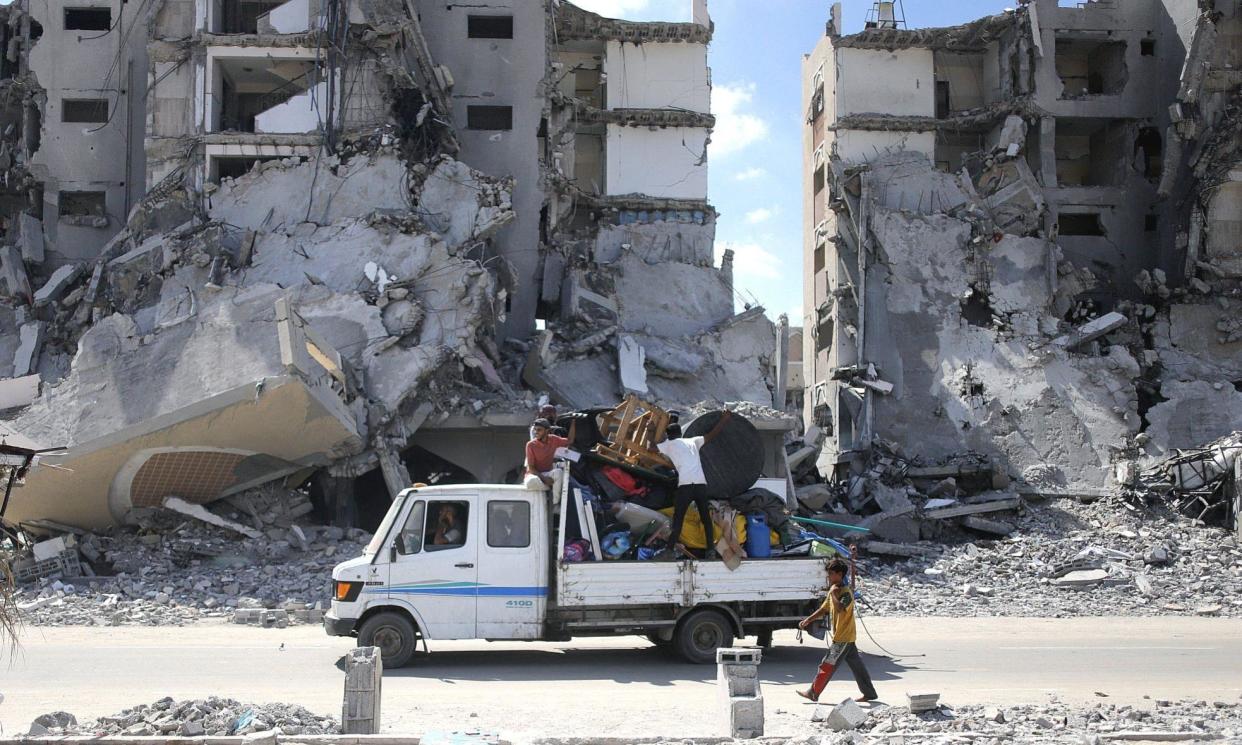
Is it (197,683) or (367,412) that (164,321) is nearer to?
(367,412)

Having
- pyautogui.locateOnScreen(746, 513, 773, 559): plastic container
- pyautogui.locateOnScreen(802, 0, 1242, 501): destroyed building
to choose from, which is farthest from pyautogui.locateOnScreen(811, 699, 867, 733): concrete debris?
pyautogui.locateOnScreen(802, 0, 1242, 501): destroyed building

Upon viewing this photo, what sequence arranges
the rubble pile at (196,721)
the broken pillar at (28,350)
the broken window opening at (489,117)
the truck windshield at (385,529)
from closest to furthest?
the rubble pile at (196,721) → the truck windshield at (385,529) → the broken pillar at (28,350) → the broken window opening at (489,117)

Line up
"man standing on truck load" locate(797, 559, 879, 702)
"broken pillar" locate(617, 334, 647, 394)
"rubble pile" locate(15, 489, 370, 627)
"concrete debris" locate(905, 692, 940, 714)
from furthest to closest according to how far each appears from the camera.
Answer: "broken pillar" locate(617, 334, 647, 394) < "rubble pile" locate(15, 489, 370, 627) < "man standing on truck load" locate(797, 559, 879, 702) < "concrete debris" locate(905, 692, 940, 714)

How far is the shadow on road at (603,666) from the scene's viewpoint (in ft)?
38.8

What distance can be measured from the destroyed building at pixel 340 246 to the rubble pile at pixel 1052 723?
12.9 m

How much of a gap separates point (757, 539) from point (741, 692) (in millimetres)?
4253

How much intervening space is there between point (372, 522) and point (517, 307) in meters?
8.94

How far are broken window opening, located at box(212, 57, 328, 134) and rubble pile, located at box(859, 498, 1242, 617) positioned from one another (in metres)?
16.9

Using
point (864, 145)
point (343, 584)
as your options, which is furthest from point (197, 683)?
point (864, 145)

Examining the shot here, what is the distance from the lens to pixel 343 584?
12102 mm

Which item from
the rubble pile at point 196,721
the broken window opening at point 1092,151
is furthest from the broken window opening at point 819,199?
the rubble pile at point 196,721

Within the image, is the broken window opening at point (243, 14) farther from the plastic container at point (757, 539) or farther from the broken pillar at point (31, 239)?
the plastic container at point (757, 539)

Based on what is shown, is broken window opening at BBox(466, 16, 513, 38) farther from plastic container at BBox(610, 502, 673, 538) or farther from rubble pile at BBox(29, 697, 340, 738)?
rubble pile at BBox(29, 697, 340, 738)

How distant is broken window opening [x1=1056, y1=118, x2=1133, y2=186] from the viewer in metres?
Result: 37.2
